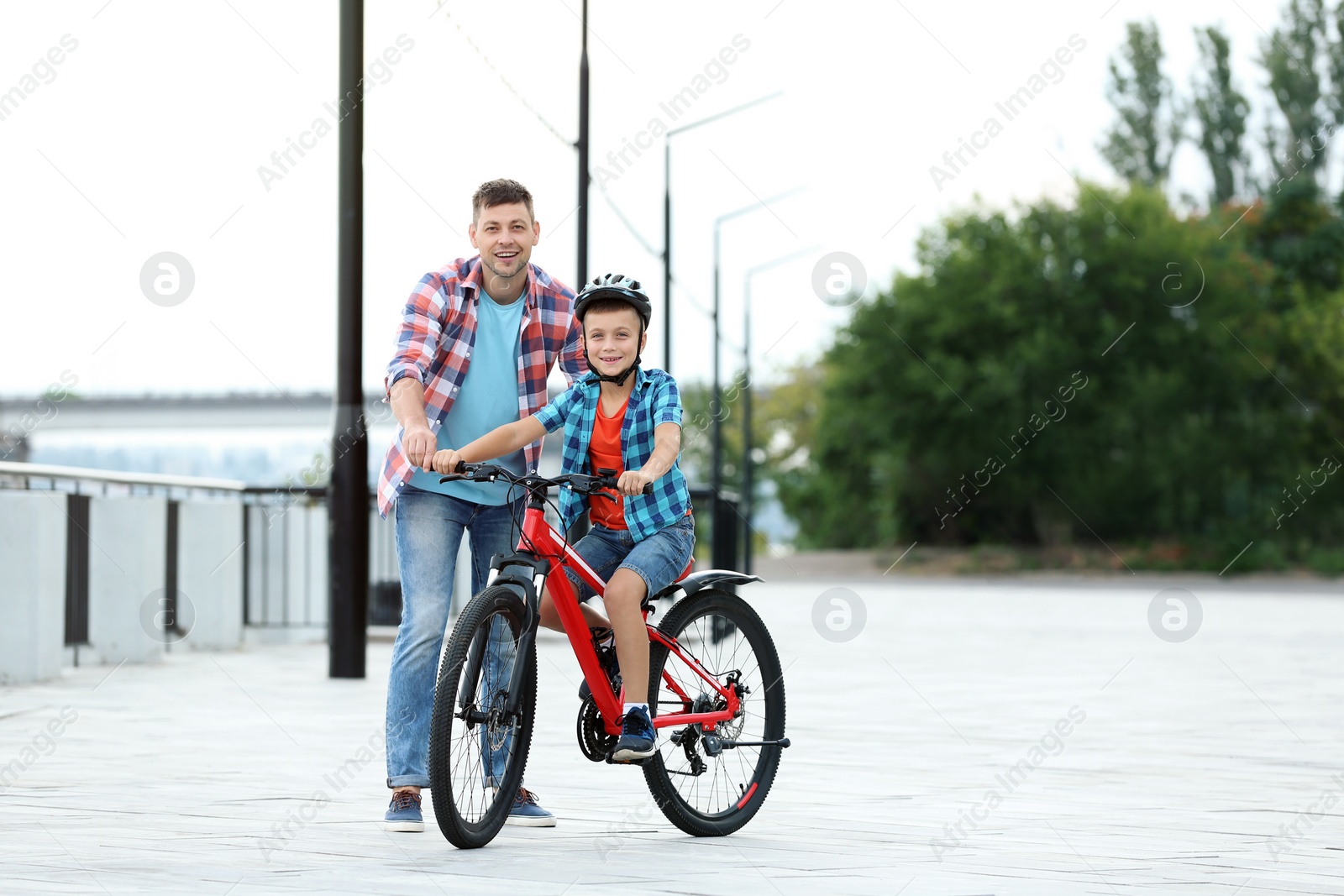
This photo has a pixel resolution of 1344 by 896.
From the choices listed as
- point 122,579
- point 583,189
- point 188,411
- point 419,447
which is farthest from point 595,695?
point 188,411

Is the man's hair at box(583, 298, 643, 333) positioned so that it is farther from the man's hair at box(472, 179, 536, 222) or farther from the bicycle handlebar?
the bicycle handlebar

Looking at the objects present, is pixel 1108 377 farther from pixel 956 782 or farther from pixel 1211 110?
pixel 956 782

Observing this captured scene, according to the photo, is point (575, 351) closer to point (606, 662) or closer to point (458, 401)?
point (458, 401)

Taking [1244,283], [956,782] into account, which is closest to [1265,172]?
[1244,283]

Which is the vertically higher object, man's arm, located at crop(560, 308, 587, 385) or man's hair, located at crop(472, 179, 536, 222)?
man's hair, located at crop(472, 179, 536, 222)

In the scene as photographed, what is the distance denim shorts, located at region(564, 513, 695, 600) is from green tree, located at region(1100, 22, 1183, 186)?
5948cm

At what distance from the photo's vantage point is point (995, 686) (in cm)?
1207

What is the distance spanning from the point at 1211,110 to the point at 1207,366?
1874 cm

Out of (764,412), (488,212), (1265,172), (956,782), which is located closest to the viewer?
(488,212)

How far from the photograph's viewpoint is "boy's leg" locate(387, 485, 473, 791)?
18.0 ft

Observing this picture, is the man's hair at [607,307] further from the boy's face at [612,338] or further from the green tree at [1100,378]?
the green tree at [1100,378]

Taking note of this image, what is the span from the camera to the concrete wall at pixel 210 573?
1398 centimetres

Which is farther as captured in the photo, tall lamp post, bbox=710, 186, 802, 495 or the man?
tall lamp post, bbox=710, 186, 802, 495

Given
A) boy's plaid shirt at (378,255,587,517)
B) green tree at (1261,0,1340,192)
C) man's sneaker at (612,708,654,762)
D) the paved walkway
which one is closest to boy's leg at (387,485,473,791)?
boy's plaid shirt at (378,255,587,517)
